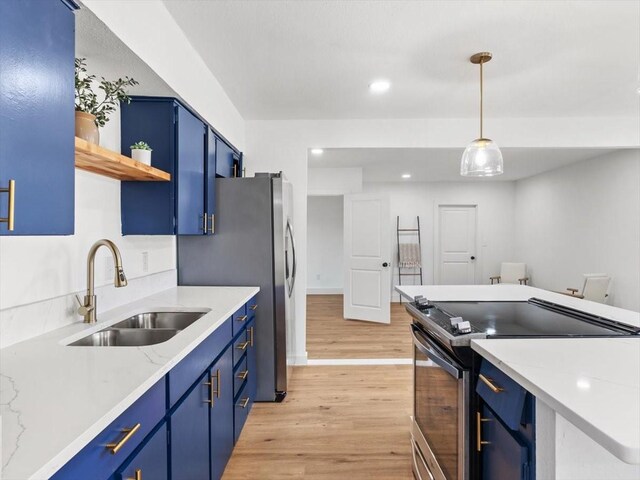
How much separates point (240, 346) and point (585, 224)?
17.0 ft

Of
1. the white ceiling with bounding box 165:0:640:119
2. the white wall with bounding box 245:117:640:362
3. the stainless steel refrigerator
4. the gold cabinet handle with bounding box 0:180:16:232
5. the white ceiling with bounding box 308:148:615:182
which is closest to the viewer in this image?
the gold cabinet handle with bounding box 0:180:16:232

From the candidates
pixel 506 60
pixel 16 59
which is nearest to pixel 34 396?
pixel 16 59


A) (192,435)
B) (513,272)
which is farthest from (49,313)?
(513,272)

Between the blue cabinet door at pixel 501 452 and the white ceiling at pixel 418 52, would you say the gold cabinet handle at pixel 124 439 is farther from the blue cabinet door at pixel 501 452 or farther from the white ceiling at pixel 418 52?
the white ceiling at pixel 418 52

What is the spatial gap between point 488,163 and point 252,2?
1649 mm

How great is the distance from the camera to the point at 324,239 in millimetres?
7770

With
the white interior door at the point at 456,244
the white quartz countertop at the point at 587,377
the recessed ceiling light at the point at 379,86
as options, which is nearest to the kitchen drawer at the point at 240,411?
the white quartz countertop at the point at 587,377

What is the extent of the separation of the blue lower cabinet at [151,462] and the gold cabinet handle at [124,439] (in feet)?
0.28

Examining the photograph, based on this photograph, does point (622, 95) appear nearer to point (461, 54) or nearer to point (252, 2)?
point (461, 54)

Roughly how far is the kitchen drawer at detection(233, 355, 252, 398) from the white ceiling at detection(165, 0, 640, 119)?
6.66ft

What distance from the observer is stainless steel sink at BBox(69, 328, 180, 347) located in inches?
63.2

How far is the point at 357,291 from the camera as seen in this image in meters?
5.68

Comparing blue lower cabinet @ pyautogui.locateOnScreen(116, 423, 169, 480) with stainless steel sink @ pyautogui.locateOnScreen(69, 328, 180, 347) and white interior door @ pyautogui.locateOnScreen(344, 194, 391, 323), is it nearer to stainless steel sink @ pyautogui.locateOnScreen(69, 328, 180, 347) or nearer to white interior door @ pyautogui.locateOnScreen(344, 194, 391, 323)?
stainless steel sink @ pyautogui.locateOnScreen(69, 328, 180, 347)

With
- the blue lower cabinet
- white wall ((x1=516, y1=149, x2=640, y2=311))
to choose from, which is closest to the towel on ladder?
white wall ((x1=516, y1=149, x2=640, y2=311))
